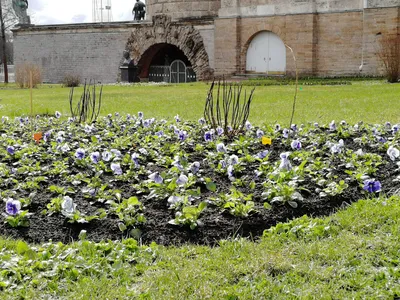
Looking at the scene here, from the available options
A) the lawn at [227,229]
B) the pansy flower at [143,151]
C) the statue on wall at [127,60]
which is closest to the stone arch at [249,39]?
the statue on wall at [127,60]

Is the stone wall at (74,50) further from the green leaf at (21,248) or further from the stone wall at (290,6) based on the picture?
the green leaf at (21,248)

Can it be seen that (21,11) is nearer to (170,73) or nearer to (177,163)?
(170,73)

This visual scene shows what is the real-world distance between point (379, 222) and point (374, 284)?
92 cm

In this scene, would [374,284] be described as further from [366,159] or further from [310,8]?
[310,8]

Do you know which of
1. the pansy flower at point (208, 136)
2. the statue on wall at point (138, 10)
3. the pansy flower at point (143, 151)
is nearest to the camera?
the pansy flower at point (143, 151)

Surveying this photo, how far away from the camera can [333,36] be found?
25.6 metres

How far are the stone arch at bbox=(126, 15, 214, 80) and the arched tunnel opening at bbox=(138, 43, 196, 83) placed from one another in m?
0.24

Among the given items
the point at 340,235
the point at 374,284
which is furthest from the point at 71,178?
the point at 374,284

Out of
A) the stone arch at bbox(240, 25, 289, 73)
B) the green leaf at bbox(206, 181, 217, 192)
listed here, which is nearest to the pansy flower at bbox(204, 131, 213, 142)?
the green leaf at bbox(206, 181, 217, 192)

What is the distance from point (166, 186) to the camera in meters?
4.28

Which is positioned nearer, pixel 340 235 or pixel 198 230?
pixel 340 235

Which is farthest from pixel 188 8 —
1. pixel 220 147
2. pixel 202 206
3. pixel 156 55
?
pixel 202 206

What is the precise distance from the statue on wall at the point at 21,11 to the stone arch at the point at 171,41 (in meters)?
8.85

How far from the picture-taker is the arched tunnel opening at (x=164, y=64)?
33.2m
